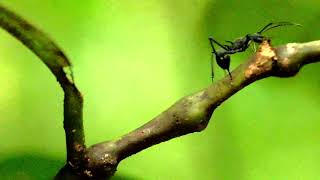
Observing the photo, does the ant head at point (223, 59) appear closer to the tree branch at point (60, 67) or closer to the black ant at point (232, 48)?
the black ant at point (232, 48)

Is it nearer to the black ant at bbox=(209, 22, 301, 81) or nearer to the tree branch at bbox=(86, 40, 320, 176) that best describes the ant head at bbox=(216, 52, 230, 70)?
the black ant at bbox=(209, 22, 301, 81)

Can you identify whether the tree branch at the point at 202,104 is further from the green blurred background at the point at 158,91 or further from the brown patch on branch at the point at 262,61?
the green blurred background at the point at 158,91

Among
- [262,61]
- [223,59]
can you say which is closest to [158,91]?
[223,59]

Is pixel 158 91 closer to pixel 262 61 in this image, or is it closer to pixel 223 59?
pixel 223 59

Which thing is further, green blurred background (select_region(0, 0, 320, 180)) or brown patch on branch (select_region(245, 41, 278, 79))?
green blurred background (select_region(0, 0, 320, 180))

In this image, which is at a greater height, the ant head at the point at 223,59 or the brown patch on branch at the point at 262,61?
the brown patch on branch at the point at 262,61

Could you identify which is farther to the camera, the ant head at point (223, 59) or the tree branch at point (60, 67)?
the ant head at point (223, 59)

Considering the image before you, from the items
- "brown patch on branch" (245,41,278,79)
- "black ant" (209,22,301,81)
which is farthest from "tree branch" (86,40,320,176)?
"black ant" (209,22,301,81)

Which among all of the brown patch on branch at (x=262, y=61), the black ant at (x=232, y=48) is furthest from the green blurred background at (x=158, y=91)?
the brown patch on branch at (x=262, y=61)
